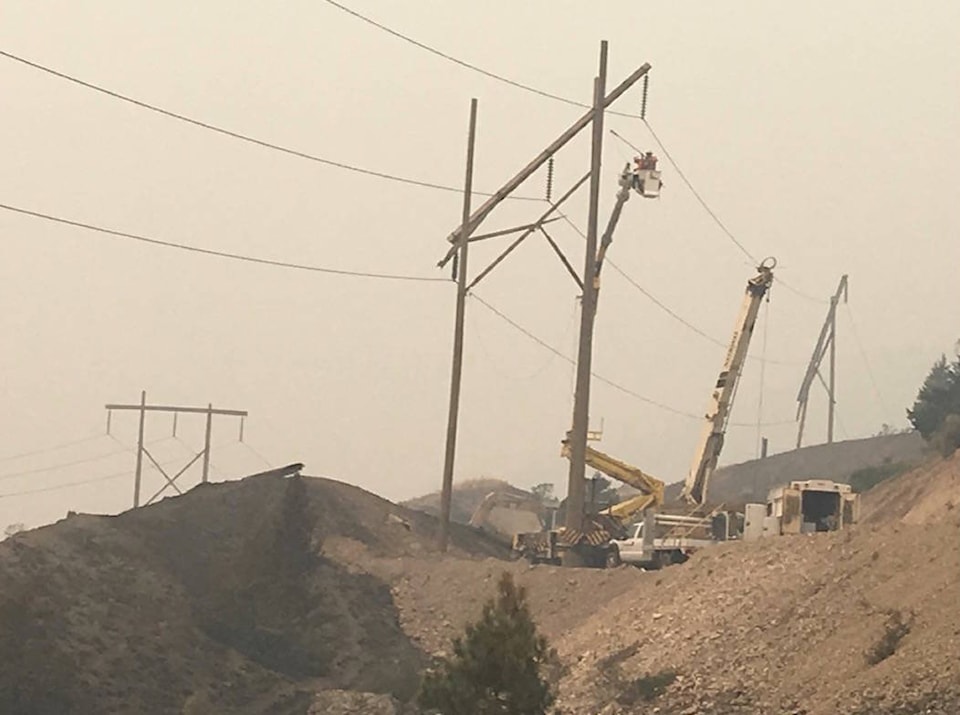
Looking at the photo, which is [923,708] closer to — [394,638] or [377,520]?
[394,638]

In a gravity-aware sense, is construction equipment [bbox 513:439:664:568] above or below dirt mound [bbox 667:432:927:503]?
below

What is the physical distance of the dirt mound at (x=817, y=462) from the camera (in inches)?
4808

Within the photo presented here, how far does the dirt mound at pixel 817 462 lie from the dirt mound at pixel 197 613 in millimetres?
69045

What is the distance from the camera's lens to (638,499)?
56.8 metres

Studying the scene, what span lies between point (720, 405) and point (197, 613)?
18.5 m

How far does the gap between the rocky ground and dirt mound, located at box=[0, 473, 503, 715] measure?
7 centimetres

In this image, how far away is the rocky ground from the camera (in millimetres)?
30391

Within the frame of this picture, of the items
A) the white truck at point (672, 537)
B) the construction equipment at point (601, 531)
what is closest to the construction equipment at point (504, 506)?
the construction equipment at point (601, 531)

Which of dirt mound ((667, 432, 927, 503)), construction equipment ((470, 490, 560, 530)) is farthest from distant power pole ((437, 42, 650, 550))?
dirt mound ((667, 432, 927, 503))

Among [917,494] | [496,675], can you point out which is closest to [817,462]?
[917,494]

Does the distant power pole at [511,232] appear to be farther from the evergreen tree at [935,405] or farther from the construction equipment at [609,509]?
the evergreen tree at [935,405]

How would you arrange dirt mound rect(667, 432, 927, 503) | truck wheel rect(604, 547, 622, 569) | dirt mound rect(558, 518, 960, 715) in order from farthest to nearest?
dirt mound rect(667, 432, 927, 503) → truck wheel rect(604, 547, 622, 569) → dirt mound rect(558, 518, 960, 715)

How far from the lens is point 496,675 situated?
25.7m

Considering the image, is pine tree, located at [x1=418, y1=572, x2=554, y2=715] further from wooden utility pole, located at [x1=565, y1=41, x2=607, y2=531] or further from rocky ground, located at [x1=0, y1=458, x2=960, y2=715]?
wooden utility pole, located at [x1=565, y1=41, x2=607, y2=531]
